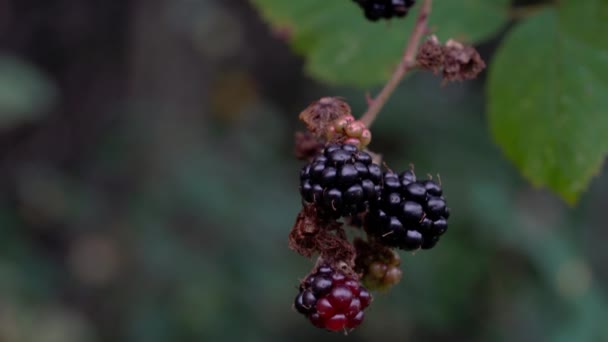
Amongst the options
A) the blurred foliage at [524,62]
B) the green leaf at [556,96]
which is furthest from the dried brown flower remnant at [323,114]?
the green leaf at [556,96]

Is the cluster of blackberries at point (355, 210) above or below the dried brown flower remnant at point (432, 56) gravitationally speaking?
below

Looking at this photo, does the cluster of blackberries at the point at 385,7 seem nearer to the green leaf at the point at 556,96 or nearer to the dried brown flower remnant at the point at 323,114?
the dried brown flower remnant at the point at 323,114

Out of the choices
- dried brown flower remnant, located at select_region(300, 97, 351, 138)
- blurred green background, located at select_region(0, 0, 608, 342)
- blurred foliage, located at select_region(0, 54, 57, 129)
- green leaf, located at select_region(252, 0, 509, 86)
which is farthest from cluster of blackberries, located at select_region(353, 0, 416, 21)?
blurred foliage, located at select_region(0, 54, 57, 129)

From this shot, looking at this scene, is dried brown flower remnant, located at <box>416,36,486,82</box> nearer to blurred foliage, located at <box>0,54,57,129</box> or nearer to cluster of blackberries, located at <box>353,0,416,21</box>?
cluster of blackberries, located at <box>353,0,416,21</box>

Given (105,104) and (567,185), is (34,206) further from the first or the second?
(567,185)

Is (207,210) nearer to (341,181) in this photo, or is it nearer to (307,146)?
(307,146)

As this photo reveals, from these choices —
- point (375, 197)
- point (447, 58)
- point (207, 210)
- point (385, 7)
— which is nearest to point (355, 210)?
point (375, 197)
